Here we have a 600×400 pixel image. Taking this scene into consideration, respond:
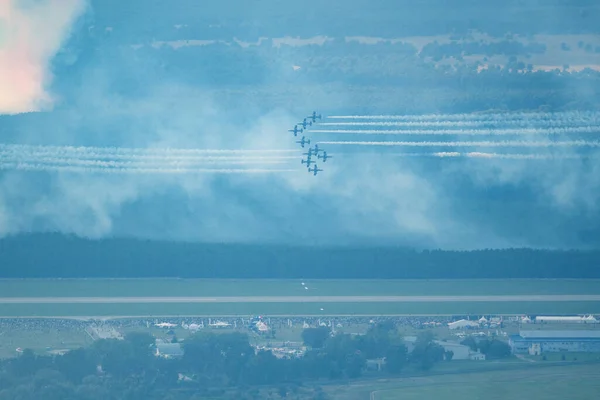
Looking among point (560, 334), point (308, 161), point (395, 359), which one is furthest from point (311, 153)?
point (560, 334)

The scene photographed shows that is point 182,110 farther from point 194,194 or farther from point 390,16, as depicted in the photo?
point 390,16

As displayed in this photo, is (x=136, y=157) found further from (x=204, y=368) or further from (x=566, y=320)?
(x=566, y=320)

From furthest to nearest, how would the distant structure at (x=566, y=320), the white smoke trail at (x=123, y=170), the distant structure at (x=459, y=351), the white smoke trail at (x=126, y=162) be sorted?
1. the white smoke trail at (x=126, y=162)
2. the white smoke trail at (x=123, y=170)
3. the distant structure at (x=566, y=320)
4. the distant structure at (x=459, y=351)

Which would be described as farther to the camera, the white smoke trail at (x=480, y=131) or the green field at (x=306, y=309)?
the white smoke trail at (x=480, y=131)

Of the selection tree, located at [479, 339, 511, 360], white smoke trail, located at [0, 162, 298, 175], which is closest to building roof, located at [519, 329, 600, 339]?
tree, located at [479, 339, 511, 360]

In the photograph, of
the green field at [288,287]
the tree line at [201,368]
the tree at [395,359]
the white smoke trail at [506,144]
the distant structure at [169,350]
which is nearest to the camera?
the tree line at [201,368]

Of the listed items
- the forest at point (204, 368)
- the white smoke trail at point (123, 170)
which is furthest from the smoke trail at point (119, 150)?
the forest at point (204, 368)

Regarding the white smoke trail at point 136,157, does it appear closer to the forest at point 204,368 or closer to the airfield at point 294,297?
the airfield at point 294,297
